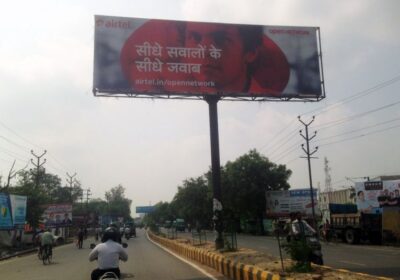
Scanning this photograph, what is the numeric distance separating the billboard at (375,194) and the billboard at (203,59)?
15.4m

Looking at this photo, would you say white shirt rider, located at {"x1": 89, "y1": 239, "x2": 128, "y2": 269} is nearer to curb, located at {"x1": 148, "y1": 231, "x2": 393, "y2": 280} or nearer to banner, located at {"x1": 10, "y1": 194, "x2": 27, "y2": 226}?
curb, located at {"x1": 148, "y1": 231, "x2": 393, "y2": 280}

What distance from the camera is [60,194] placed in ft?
358

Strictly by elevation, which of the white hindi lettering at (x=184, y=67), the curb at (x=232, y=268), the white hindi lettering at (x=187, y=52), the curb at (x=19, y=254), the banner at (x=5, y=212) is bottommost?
the curb at (x=19, y=254)

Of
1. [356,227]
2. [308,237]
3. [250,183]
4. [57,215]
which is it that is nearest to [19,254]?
[57,215]

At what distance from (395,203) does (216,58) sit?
60.1ft

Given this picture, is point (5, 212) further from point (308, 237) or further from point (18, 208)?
point (308, 237)

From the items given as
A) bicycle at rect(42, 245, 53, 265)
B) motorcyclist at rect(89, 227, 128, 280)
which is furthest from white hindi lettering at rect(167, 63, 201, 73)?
motorcyclist at rect(89, 227, 128, 280)

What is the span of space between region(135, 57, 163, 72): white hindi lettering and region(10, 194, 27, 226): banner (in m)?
16.2

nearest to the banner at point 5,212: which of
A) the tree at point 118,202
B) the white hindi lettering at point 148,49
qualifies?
the white hindi lettering at point 148,49

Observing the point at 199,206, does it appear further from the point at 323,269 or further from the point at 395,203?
the point at 323,269

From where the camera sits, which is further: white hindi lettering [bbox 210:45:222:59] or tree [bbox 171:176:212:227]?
tree [bbox 171:176:212:227]

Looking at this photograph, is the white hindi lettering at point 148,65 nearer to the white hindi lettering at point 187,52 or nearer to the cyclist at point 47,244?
the white hindi lettering at point 187,52

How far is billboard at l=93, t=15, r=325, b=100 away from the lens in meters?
22.7

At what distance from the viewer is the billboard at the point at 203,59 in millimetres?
22672
